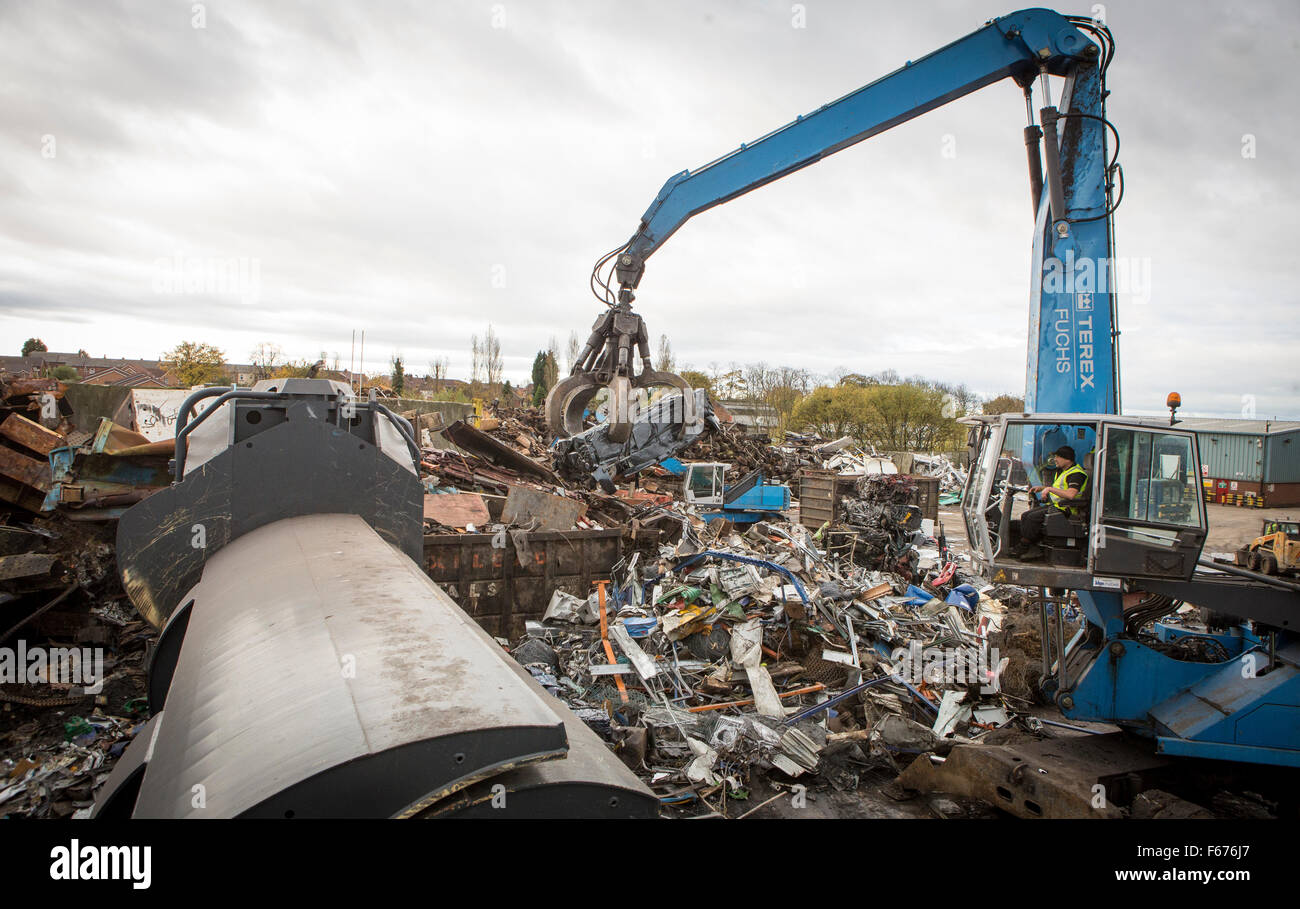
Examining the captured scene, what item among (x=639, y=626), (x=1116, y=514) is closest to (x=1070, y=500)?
(x=1116, y=514)

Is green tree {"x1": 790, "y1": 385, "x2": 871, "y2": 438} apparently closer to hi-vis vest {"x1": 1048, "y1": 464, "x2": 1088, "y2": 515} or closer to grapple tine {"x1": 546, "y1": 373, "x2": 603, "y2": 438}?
grapple tine {"x1": 546, "y1": 373, "x2": 603, "y2": 438}

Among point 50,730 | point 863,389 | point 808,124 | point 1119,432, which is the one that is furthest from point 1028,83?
point 863,389

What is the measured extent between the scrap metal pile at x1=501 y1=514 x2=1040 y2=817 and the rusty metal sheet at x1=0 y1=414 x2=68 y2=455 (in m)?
4.78

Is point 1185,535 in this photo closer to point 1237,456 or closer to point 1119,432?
point 1119,432

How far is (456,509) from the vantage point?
9133 mm

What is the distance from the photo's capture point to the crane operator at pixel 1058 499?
5.03 metres

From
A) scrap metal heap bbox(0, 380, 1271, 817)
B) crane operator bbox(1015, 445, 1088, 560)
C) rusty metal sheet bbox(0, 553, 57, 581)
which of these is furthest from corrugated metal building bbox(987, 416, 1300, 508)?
rusty metal sheet bbox(0, 553, 57, 581)

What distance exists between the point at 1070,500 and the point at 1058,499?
90 millimetres

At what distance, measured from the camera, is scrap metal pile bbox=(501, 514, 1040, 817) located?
5688mm

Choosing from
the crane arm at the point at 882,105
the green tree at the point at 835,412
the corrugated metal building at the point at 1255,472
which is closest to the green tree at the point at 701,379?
the green tree at the point at 835,412

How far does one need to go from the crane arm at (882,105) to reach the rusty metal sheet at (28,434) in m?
7.66

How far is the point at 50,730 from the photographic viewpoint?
491 cm

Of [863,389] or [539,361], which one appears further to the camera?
[539,361]

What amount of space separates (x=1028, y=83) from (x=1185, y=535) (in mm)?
5340
